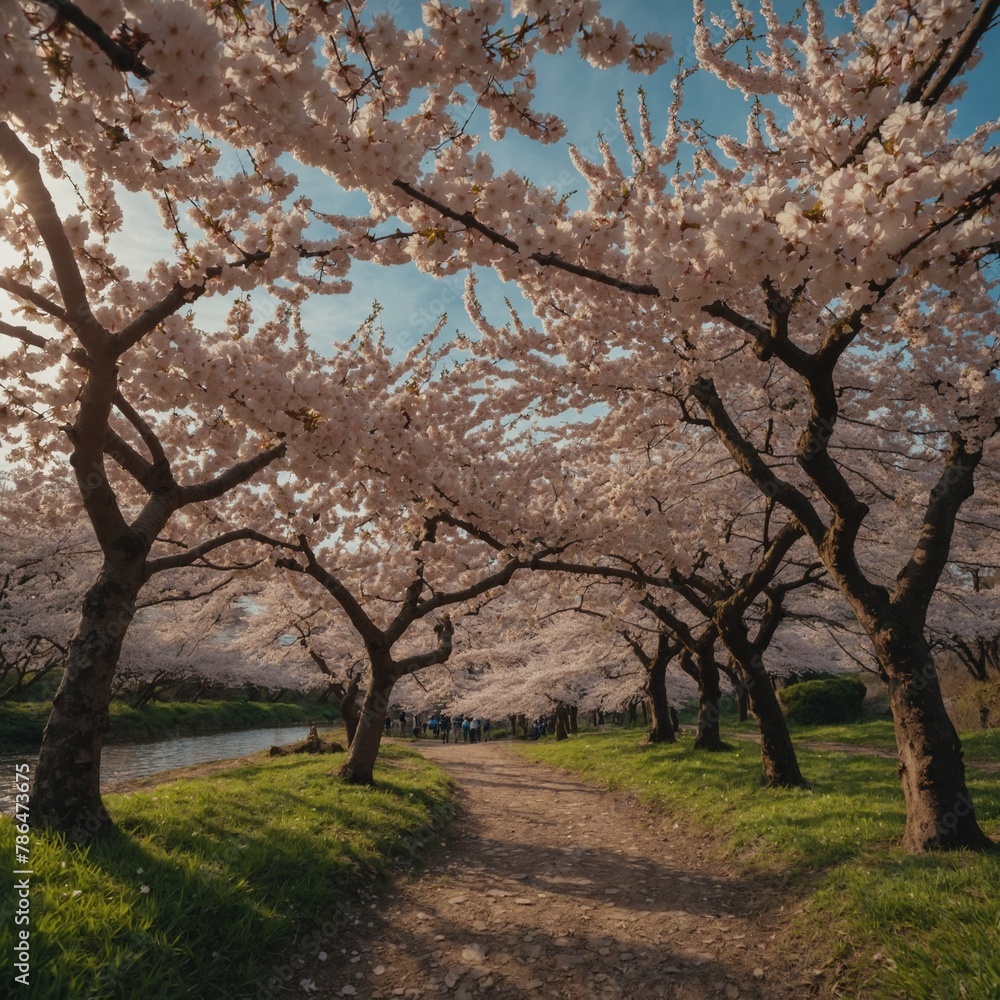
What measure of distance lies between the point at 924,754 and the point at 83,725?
7.78 m

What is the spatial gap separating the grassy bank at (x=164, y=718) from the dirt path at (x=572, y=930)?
22536 millimetres

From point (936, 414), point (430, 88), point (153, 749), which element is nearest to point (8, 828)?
point (430, 88)

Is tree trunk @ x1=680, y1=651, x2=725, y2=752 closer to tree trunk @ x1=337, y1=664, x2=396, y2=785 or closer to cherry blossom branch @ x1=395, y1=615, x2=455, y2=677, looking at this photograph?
cherry blossom branch @ x1=395, y1=615, x2=455, y2=677

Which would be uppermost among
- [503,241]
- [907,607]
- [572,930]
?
[503,241]

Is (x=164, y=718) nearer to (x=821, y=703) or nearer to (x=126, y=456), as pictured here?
(x=126, y=456)

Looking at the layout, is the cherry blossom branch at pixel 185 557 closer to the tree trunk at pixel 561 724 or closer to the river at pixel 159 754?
the river at pixel 159 754

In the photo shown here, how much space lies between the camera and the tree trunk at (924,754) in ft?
17.3

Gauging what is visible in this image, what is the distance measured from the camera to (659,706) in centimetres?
1706

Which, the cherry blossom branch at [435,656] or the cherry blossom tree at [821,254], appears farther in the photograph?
the cherry blossom branch at [435,656]

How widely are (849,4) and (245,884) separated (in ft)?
34.0

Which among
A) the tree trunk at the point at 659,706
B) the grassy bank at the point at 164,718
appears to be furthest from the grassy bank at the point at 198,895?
the grassy bank at the point at 164,718

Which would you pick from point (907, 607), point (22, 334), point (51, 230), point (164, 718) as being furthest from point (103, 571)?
point (164, 718)

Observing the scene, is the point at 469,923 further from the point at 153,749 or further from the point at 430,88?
the point at 153,749

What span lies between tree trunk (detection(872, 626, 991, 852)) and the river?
13905 millimetres
